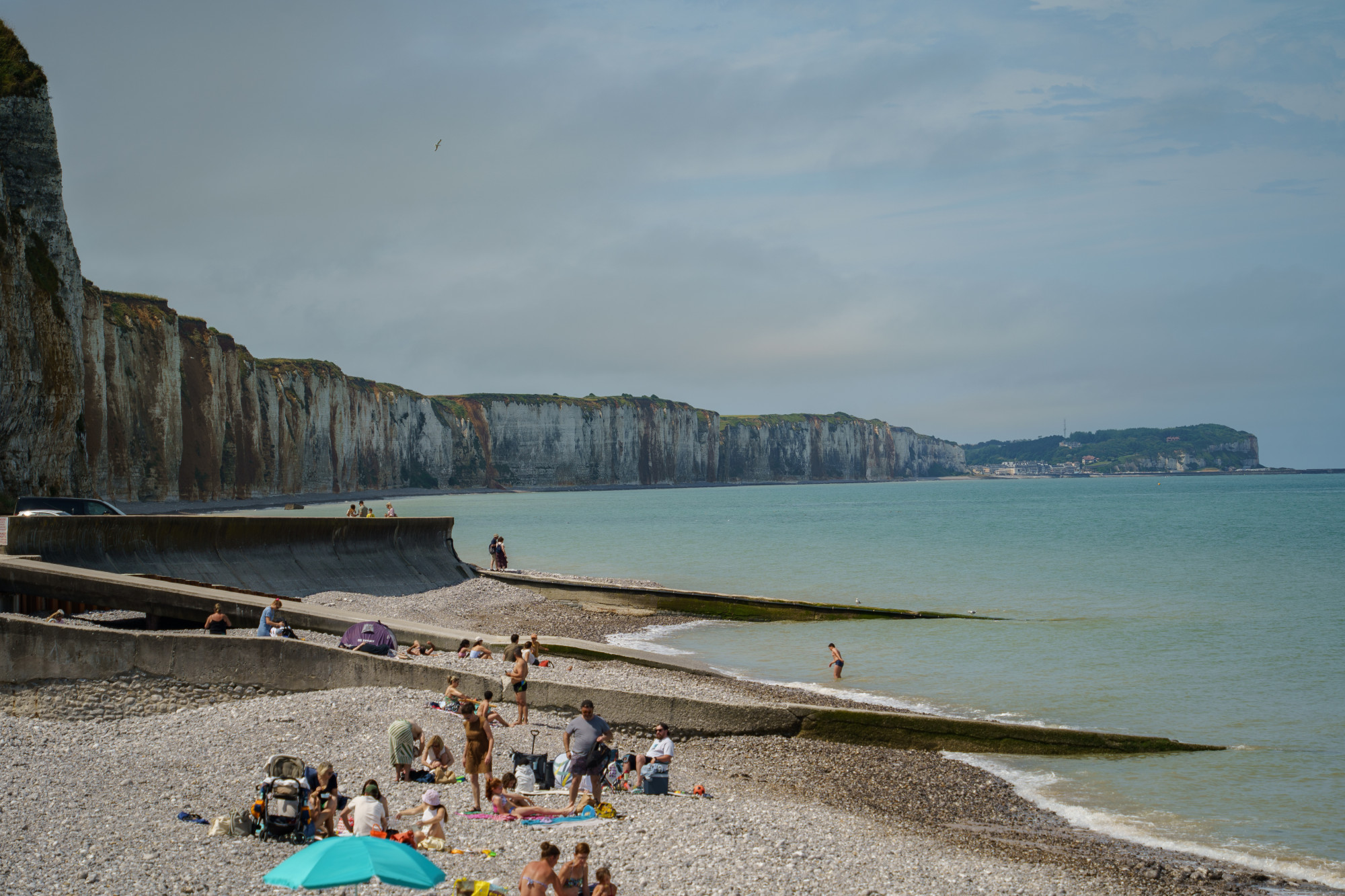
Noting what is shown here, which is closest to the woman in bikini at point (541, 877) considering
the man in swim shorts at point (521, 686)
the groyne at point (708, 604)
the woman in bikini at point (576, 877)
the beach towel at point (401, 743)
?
the woman in bikini at point (576, 877)

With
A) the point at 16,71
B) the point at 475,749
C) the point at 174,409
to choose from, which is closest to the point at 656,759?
the point at 475,749

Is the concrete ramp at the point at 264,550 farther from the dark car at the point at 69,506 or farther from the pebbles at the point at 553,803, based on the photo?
the pebbles at the point at 553,803

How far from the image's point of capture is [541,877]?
7.41 meters

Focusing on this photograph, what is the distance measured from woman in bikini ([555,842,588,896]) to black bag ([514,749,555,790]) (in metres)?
3.53

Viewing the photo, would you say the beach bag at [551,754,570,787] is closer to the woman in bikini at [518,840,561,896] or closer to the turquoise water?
the woman in bikini at [518,840,561,896]

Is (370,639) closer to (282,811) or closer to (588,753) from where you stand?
(588,753)

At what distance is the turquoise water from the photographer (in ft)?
40.6

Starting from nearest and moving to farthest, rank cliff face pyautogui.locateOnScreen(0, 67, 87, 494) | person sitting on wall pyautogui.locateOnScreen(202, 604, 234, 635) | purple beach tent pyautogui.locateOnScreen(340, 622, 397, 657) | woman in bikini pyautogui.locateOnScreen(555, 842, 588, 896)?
woman in bikini pyautogui.locateOnScreen(555, 842, 588, 896) → purple beach tent pyautogui.locateOnScreen(340, 622, 397, 657) → person sitting on wall pyautogui.locateOnScreen(202, 604, 234, 635) → cliff face pyautogui.locateOnScreen(0, 67, 87, 494)

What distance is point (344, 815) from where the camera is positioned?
28.6ft

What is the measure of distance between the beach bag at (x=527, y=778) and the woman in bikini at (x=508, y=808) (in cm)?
74

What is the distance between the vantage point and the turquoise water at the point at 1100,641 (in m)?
12.4

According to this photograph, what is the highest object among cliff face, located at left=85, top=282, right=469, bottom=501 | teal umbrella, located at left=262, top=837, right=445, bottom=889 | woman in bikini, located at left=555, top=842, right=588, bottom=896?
cliff face, located at left=85, top=282, right=469, bottom=501

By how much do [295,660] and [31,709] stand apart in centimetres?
343

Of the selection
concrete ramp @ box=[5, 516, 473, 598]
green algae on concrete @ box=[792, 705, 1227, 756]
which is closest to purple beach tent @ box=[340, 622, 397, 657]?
green algae on concrete @ box=[792, 705, 1227, 756]
